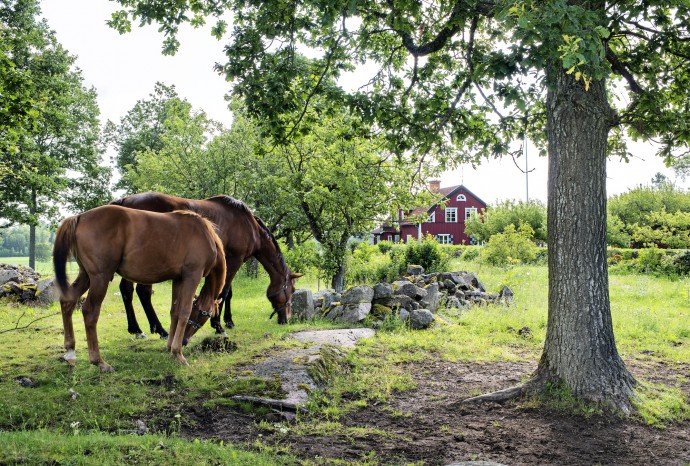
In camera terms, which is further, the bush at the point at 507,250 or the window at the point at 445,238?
the window at the point at 445,238

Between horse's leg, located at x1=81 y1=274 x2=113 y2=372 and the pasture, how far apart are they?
0.22 meters

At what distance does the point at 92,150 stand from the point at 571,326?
30.2 meters

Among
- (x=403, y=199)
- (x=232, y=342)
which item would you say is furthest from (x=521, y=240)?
(x=232, y=342)

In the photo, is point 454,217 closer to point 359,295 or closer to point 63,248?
point 359,295

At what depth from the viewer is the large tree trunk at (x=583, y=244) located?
236 inches

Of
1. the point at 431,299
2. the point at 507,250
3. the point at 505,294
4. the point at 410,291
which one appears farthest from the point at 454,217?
the point at 410,291

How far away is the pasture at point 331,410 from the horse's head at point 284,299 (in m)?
0.98

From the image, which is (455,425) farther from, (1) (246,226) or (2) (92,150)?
(2) (92,150)

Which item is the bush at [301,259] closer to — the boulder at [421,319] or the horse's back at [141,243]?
the boulder at [421,319]

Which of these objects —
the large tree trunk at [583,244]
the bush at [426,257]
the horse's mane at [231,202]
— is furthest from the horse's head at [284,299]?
the bush at [426,257]

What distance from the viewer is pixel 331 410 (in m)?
5.70

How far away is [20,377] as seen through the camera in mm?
6234

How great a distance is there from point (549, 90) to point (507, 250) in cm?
2040

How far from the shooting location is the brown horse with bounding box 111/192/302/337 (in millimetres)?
8727
